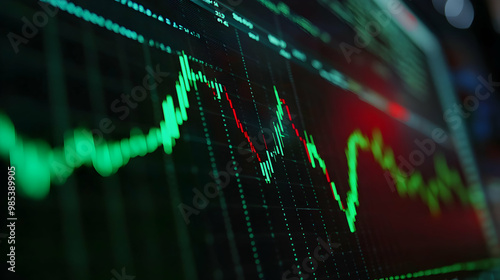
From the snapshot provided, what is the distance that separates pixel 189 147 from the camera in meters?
1.02

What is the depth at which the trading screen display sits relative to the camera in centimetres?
77

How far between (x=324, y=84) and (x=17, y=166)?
1316 millimetres

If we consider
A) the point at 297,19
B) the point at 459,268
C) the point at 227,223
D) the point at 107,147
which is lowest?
the point at 459,268

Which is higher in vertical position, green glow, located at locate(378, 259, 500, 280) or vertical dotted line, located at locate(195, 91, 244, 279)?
vertical dotted line, located at locate(195, 91, 244, 279)

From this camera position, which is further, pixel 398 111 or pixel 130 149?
pixel 398 111

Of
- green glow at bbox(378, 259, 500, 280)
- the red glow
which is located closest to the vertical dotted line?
green glow at bbox(378, 259, 500, 280)

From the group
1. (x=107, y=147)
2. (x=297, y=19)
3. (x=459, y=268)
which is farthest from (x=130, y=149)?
(x=459, y=268)

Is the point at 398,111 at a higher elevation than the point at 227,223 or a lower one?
higher

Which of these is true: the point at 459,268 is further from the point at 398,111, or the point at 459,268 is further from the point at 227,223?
the point at 227,223

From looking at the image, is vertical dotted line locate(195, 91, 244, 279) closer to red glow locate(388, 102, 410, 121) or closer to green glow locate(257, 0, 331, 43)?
green glow locate(257, 0, 331, 43)

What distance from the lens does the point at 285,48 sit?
5.41 ft

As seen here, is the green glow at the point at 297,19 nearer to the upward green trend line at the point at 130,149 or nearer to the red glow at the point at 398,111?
the upward green trend line at the point at 130,149

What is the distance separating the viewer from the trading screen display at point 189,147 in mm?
768

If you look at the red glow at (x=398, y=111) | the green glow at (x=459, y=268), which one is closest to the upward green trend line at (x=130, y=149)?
the green glow at (x=459, y=268)
